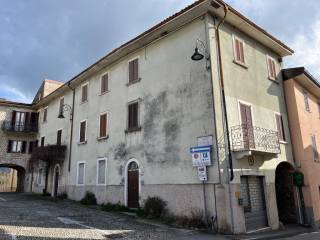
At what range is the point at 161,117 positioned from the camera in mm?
15266

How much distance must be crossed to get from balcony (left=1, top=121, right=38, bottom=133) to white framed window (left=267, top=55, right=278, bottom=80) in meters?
23.2

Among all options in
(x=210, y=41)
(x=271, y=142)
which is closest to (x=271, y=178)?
(x=271, y=142)

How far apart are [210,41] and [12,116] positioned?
24.7 metres

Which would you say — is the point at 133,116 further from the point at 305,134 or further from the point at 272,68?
the point at 305,134

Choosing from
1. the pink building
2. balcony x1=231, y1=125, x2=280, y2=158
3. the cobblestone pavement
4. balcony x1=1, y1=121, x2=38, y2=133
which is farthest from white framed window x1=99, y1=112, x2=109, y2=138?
balcony x1=1, y1=121, x2=38, y2=133

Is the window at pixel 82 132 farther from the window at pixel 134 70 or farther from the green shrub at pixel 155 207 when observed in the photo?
the green shrub at pixel 155 207

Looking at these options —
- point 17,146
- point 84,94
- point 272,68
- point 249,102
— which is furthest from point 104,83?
point 17,146

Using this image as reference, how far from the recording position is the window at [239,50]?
1498 centimetres

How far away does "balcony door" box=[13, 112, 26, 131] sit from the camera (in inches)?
1211

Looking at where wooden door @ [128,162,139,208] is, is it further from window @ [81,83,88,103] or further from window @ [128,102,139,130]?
window @ [81,83,88,103]

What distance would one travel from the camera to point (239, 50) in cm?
1530

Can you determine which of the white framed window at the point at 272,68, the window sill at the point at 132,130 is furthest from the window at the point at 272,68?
the window sill at the point at 132,130

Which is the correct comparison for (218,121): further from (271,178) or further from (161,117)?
(271,178)

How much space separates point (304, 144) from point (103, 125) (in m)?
11.8
